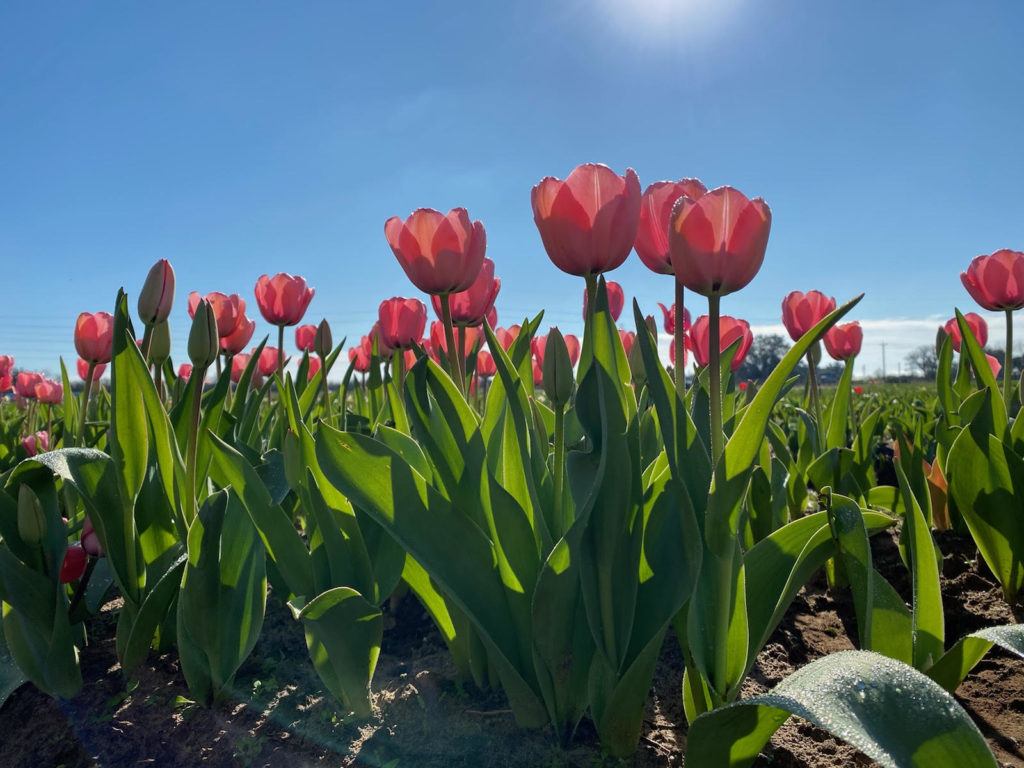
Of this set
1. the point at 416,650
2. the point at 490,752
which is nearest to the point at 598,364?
the point at 490,752

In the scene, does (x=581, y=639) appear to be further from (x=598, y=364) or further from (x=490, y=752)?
(x=598, y=364)

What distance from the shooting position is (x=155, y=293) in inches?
58.9

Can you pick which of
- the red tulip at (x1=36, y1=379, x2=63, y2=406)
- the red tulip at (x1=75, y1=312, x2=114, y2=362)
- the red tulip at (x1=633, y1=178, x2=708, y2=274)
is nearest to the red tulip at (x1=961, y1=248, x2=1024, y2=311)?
the red tulip at (x1=633, y1=178, x2=708, y2=274)

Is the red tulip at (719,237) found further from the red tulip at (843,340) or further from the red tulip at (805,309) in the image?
the red tulip at (843,340)

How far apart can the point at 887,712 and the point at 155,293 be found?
1.57 m

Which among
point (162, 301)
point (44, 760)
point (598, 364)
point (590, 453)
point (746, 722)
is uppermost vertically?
point (162, 301)

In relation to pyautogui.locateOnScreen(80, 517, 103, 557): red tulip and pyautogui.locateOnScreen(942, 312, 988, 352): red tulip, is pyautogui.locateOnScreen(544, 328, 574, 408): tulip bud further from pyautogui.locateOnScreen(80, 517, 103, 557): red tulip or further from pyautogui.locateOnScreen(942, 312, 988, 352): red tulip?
pyautogui.locateOnScreen(942, 312, 988, 352): red tulip

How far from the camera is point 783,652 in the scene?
166 centimetres

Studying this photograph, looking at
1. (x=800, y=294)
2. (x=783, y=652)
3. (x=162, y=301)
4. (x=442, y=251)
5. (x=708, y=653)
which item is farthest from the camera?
(x=800, y=294)

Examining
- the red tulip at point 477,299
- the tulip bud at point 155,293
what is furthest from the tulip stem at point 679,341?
the tulip bud at point 155,293

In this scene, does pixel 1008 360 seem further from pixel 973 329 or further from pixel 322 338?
pixel 322 338

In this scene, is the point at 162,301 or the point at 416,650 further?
the point at 416,650

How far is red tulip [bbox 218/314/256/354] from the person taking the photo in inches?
92.7

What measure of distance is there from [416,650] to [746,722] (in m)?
1.00
